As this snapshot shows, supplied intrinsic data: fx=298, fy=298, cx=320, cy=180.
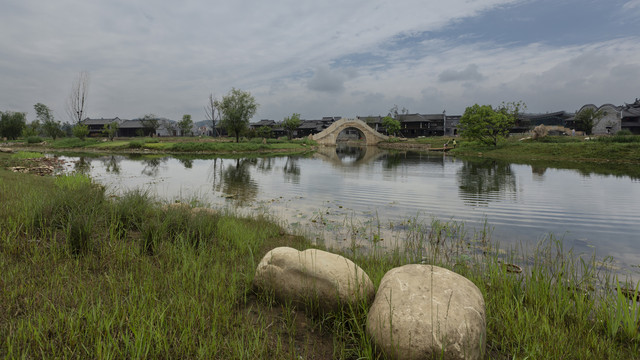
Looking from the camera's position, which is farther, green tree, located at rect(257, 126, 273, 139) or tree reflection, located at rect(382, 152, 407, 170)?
green tree, located at rect(257, 126, 273, 139)

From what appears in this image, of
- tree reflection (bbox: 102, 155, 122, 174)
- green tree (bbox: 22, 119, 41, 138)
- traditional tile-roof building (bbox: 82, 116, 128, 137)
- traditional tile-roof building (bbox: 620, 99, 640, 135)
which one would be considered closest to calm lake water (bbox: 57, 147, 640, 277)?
tree reflection (bbox: 102, 155, 122, 174)

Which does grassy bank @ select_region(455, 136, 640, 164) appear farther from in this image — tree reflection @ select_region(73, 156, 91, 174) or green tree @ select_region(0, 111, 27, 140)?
green tree @ select_region(0, 111, 27, 140)

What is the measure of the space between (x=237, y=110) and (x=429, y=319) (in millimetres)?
59654

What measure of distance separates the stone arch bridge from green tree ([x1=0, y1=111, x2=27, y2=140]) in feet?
220

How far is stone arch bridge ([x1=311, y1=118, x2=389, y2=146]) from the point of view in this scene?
82.1m

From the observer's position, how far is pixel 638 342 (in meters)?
3.38

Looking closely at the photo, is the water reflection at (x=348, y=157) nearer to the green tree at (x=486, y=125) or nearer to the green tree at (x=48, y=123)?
the green tree at (x=486, y=125)

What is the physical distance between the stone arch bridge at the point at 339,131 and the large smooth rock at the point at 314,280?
77.4m

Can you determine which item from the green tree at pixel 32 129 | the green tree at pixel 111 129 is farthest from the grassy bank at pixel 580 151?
the green tree at pixel 32 129

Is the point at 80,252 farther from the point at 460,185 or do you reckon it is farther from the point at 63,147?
the point at 63,147

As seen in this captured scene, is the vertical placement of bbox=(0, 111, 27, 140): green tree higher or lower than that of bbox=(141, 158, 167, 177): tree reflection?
higher

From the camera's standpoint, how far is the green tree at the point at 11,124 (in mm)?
64375

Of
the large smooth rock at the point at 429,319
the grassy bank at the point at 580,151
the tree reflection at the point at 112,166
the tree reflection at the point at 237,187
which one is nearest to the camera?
the large smooth rock at the point at 429,319

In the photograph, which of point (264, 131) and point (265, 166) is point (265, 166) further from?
point (264, 131)
